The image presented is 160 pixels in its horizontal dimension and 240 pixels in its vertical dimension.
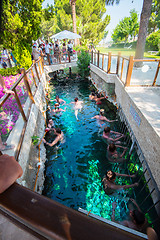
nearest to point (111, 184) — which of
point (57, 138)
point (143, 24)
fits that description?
point (57, 138)

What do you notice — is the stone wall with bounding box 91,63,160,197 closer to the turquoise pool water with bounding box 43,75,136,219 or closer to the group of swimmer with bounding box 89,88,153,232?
the group of swimmer with bounding box 89,88,153,232

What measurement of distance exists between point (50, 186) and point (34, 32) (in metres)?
10.6

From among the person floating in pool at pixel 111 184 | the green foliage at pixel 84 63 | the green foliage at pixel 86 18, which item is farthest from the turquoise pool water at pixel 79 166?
the green foliage at pixel 86 18

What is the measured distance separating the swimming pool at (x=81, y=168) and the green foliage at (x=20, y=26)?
5.84 m

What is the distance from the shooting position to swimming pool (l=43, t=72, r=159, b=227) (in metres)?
3.96

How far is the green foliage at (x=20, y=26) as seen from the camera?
27.0ft

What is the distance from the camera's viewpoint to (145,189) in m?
3.96

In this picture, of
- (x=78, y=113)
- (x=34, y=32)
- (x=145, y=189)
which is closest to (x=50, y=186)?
(x=145, y=189)

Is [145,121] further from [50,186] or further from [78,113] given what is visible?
[78,113]

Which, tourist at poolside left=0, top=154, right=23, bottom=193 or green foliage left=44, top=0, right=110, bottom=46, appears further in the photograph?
green foliage left=44, top=0, right=110, bottom=46

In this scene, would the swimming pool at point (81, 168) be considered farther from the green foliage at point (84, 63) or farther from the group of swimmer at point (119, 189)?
the green foliage at point (84, 63)

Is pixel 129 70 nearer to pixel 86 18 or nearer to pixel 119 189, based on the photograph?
pixel 119 189

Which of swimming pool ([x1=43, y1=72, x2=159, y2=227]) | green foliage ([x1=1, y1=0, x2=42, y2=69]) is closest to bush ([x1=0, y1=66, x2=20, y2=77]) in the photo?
green foliage ([x1=1, y1=0, x2=42, y2=69])

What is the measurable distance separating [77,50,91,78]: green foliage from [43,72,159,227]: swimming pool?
865cm
